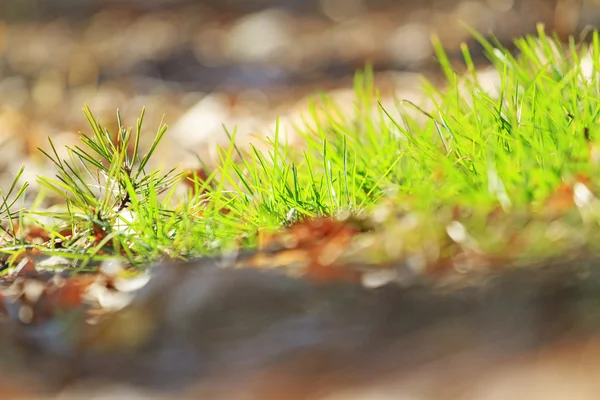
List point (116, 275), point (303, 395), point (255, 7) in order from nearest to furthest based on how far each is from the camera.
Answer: point (303, 395) → point (116, 275) → point (255, 7)

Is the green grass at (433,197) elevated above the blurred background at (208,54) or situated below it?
below

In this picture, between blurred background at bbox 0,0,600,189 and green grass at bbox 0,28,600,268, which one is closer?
green grass at bbox 0,28,600,268

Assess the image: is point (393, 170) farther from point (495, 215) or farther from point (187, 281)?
point (187, 281)

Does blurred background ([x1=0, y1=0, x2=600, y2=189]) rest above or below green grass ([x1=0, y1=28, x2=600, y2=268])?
above

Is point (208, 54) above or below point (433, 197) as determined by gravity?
above

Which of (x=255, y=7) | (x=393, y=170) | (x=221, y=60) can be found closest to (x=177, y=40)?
(x=221, y=60)

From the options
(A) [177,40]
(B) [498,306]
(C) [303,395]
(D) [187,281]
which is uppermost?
(A) [177,40]

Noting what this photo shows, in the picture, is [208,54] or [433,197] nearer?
[433,197]

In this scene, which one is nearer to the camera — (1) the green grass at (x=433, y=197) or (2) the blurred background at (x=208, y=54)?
(1) the green grass at (x=433, y=197)
